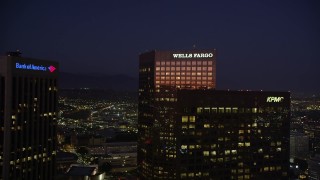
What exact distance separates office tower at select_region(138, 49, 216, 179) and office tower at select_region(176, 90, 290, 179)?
293cm

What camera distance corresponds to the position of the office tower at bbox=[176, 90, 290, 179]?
96.2 metres

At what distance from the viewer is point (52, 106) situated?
76.4 m

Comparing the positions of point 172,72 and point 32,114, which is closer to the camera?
point 32,114

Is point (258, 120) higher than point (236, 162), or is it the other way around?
point (258, 120)

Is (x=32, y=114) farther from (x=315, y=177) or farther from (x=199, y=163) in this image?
(x=315, y=177)

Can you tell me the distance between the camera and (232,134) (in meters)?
100

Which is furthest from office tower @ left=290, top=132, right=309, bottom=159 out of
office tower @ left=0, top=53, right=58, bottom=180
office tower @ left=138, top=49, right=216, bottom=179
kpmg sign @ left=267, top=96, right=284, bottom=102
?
office tower @ left=0, top=53, right=58, bottom=180

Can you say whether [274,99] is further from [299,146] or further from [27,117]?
[299,146]

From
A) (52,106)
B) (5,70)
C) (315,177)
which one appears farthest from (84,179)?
(315,177)

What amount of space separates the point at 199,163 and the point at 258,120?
19.4 meters

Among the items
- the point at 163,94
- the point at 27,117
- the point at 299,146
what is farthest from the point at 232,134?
the point at 299,146

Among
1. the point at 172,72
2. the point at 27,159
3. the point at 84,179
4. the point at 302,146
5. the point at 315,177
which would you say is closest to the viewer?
the point at 27,159

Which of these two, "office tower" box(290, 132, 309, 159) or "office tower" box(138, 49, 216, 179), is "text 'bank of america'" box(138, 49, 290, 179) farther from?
"office tower" box(290, 132, 309, 159)

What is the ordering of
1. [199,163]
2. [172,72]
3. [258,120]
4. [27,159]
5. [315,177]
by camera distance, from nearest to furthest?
[27,159], [199,163], [258,120], [172,72], [315,177]
